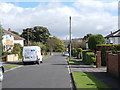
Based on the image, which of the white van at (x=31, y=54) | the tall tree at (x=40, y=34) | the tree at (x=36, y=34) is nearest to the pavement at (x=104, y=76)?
the white van at (x=31, y=54)

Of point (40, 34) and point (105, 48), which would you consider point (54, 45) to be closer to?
point (40, 34)

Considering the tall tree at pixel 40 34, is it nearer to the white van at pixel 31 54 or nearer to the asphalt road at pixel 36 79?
the white van at pixel 31 54

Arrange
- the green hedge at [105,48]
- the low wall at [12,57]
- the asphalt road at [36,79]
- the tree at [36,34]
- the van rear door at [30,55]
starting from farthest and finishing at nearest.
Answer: the tree at [36,34] → the low wall at [12,57] → the van rear door at [30,55] → the green hedge at [105,48] → the asphalt road at [36,79]

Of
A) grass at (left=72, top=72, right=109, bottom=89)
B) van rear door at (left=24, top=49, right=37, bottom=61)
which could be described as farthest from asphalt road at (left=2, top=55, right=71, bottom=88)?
van rear door at (left=24, top=49, right=37, bottom=61)

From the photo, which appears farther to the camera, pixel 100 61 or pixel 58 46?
pixel 58 46

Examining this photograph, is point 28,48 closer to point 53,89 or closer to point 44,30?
point 53,89

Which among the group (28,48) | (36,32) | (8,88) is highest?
(36,32)

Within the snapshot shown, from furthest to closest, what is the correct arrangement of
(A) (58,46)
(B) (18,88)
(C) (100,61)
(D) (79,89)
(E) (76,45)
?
(A) (58,46)
(E) (76,45)
(C) (100,61)
(B) (18,88)
(D) (79,89)

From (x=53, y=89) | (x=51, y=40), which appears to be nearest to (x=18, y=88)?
(x=53, y=89)

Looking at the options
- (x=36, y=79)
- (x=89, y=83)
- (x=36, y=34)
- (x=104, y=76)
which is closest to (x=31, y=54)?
(x=104, y=76)

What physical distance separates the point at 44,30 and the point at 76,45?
16.1 m

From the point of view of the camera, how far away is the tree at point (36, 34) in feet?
300

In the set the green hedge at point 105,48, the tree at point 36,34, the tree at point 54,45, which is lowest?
the green hedge at point 105,48

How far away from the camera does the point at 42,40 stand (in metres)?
94.8
